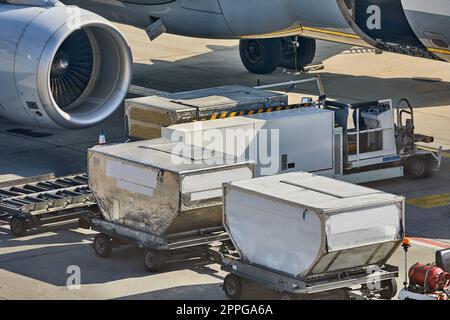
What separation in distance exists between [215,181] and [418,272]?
3503 mm

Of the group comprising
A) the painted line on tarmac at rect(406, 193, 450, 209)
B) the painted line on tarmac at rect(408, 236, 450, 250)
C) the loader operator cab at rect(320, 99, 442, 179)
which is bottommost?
the painted line on tarmac at rect(408, 236, 450, 250)

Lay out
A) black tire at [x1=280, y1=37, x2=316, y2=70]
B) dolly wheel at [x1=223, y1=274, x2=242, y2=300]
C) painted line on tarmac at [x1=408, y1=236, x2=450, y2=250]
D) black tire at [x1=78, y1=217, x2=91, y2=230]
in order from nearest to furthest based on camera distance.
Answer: dolly wheel at [x1=223, y1=274, x2=242, y2=300], painted line on tarmac at [x1=408, y1=236, x2=450, y2=250], black tire at [x1=78, y1=217, x2=91, y2=230], black tire at [x1=280, y1=37, x2=316, y2=70]

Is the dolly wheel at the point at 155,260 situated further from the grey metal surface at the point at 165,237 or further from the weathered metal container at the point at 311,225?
the weathered metal container at the point at 311,225

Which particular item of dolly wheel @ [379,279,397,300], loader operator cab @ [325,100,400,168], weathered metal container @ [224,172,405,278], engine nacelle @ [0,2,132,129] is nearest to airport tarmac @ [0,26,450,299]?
loader operator cab @ [325,100,400,168]

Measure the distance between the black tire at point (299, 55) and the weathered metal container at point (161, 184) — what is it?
12.2m

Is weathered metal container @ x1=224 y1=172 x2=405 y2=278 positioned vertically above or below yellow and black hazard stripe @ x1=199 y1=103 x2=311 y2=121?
below

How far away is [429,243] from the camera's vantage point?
A: 2130 centimetres

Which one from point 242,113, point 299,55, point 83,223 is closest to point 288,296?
point 83,223

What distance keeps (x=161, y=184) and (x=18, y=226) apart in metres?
2.82

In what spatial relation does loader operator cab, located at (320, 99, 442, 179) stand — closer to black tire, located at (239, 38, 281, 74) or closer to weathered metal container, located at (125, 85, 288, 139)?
weathered metal container, located at (125, 85, 288, 139)

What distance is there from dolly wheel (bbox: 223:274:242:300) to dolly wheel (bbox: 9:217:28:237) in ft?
13.4

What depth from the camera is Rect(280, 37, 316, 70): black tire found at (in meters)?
33.3

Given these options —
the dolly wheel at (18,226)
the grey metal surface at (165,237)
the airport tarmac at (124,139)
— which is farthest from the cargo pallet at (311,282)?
the dolly wheel at (18,226)
